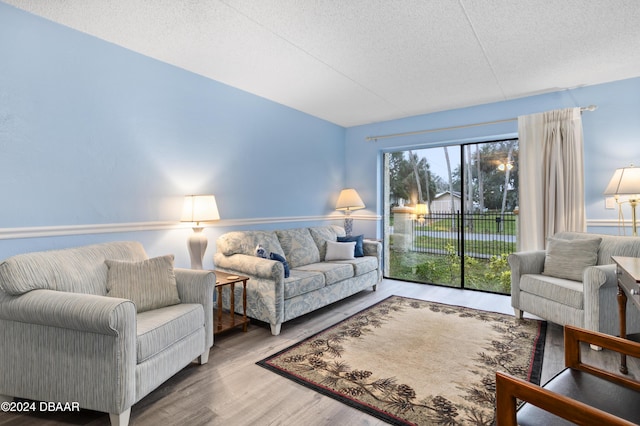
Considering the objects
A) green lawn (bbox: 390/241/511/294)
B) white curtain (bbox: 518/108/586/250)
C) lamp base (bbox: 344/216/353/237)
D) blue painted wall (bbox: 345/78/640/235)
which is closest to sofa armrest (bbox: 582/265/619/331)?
white curtain (bbox: 518/108/586/250)

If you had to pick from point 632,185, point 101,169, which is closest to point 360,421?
point 101,169

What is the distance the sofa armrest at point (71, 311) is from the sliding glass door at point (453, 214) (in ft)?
13.3

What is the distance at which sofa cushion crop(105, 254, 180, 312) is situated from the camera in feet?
6.81

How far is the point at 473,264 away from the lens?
4402 mm

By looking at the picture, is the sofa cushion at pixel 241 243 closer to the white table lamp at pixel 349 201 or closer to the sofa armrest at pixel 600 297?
the white table lamp at pixel 349 201

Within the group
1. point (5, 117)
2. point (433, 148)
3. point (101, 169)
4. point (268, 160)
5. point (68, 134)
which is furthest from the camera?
point (433, 148)

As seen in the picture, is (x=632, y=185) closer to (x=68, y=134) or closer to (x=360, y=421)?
(x=360, y=421)

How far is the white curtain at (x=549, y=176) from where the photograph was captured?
346cm

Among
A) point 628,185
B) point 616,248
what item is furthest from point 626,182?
point 616,248

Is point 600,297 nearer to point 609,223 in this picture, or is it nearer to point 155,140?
point 609,223

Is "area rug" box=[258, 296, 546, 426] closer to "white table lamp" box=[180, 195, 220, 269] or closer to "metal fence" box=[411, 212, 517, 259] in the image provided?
"white table lamp" box=[180, 195, 220, 269]

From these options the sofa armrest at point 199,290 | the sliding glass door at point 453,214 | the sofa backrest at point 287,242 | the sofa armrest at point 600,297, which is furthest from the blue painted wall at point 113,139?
the sofa armrest at point 600,297

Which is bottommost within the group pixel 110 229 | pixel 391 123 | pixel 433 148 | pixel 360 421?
pixel 360 421

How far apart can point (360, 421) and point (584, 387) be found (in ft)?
3.38
